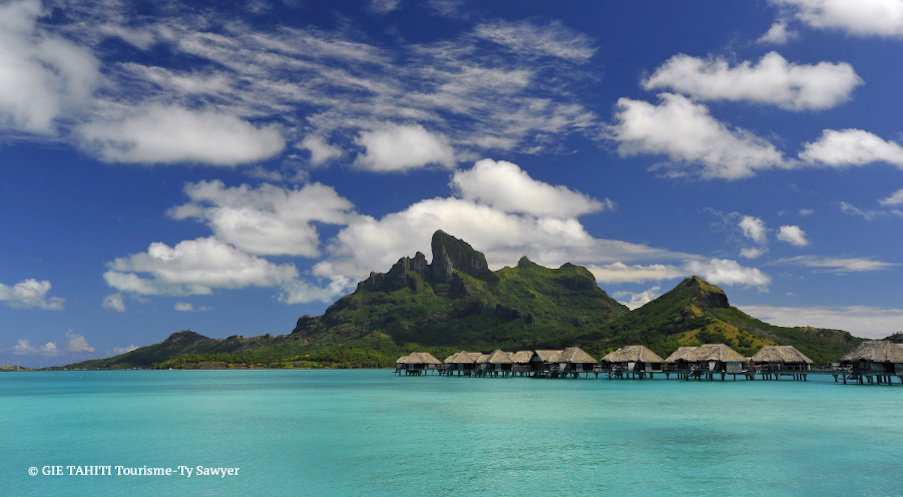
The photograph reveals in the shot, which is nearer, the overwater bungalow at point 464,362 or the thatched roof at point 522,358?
the thatched roof at point 522,358

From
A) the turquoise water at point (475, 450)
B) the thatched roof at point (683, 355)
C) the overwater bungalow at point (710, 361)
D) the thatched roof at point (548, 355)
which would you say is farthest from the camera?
the thatched roof at point (548, 355)

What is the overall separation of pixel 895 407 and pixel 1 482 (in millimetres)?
59704

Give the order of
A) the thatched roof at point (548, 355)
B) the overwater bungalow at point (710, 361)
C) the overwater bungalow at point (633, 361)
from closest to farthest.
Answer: the overwater bungalow at point (710, 361) < the overwater bungalow at point (633, 361) < the thatched roof at point (548, 355)

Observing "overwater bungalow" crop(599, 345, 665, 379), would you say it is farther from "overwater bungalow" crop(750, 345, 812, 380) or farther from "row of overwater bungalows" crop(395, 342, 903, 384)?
"overwater bungalow" crop(750, 345, 812, 380)

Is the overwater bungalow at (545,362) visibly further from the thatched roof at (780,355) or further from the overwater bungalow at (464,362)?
the thatched roof at (780,355)

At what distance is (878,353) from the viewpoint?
76.4 meters

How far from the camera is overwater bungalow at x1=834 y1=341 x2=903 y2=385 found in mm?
75375

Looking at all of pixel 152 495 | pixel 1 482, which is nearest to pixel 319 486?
pixel 152 495

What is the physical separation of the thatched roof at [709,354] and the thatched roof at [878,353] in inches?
677

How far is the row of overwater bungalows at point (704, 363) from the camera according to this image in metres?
77.7

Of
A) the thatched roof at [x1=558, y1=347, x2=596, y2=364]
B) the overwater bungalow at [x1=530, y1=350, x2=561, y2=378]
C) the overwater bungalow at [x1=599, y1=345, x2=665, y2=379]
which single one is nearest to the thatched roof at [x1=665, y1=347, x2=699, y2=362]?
the overwater bungalow at [x1=599, y1=345, x2=665, y2=379]

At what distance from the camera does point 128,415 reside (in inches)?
1858

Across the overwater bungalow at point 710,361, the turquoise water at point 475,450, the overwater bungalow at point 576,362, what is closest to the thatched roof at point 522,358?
the overwater bungalow at point 576,362

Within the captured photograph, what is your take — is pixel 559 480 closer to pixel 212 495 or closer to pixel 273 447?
pixel 212 495
